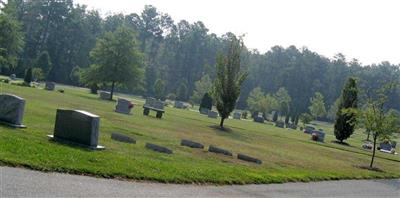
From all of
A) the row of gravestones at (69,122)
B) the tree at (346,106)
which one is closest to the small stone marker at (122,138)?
the row of gravestones at (69,122)

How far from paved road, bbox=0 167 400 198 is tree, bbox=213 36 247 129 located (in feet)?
68.2

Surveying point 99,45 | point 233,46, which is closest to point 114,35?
point 99,45

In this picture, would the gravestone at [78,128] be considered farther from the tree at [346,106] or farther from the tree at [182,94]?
the tree at [182,94]

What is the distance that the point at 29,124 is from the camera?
57.6 feet

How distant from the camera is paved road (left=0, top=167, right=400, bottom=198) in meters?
8.96

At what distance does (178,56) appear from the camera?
13325 centimetres

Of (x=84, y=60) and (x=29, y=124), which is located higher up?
(x=84, y=60)

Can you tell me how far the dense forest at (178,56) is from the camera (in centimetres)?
10506

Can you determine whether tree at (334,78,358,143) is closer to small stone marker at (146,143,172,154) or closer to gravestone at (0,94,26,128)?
small stone marker at (146,143,172,154)

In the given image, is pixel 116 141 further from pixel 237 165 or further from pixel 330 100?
pixel 330 100

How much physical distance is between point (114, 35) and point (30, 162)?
46.5 m

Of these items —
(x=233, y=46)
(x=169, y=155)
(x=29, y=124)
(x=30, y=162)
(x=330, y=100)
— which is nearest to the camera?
(x=30, y=162)

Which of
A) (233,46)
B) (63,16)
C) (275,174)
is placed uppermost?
(63,16)

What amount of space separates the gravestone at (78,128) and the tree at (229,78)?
22.6m
